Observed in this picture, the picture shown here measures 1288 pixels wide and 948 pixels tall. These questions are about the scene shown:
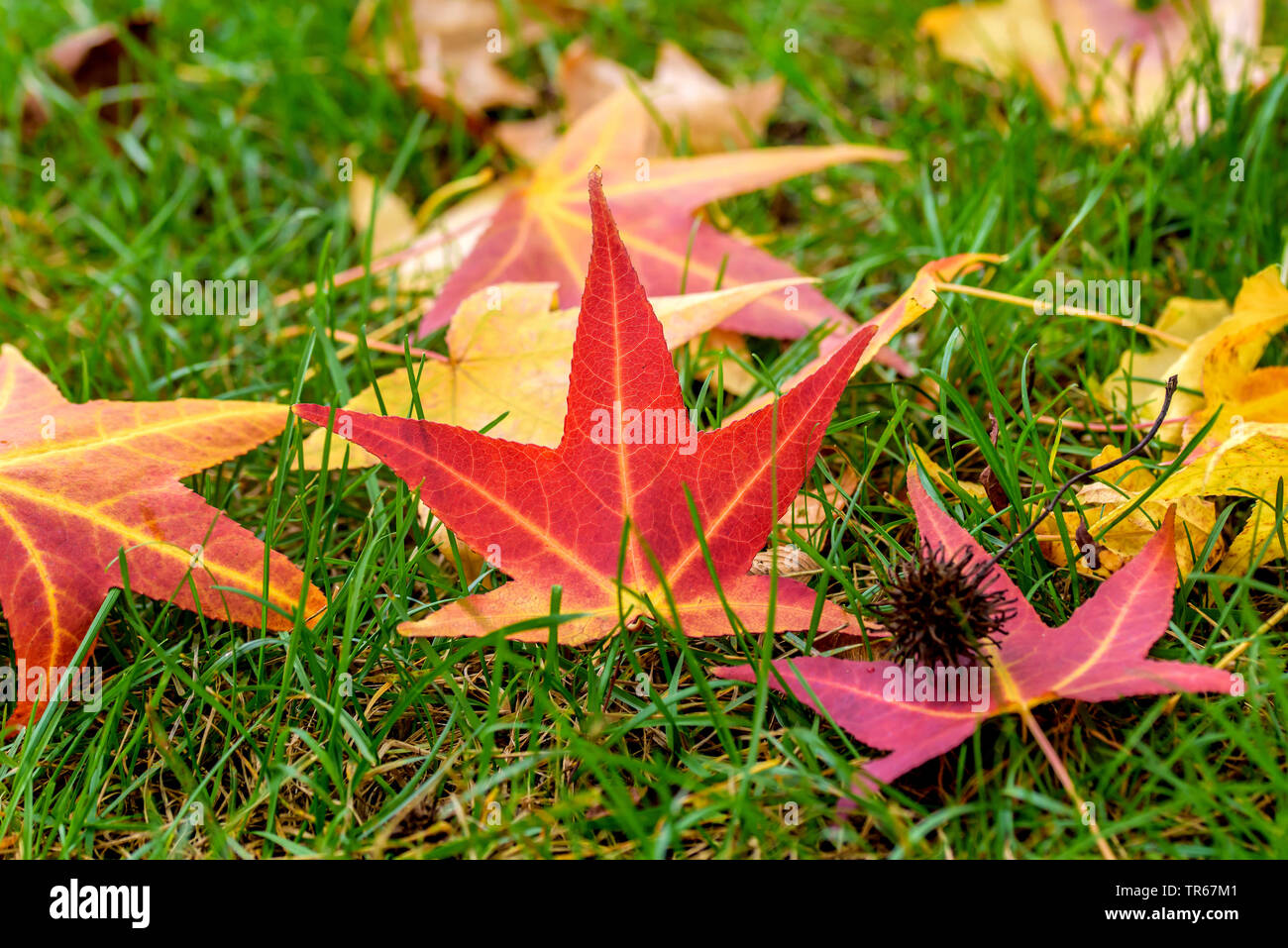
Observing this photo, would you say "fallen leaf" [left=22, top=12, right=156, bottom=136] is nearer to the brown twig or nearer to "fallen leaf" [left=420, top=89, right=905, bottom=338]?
"fallen leaf" [left=420, top=89, right=905, bottom=338]

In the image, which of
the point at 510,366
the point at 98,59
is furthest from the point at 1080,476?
the point at 98,59

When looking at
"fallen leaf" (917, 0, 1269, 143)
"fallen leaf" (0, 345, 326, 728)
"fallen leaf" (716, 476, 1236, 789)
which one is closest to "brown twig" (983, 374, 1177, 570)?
"fallen leaf" (716, 476, 1236, 789)

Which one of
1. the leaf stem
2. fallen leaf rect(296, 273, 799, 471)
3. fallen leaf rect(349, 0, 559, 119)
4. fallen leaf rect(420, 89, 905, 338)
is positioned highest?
fallen leaf rect(349, 0, 559, 119)

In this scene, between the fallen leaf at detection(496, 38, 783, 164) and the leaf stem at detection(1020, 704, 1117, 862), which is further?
the fallen leaf at detection(496, 38, 783, 164)

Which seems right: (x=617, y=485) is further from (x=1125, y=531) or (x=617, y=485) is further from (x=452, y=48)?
(x=452, y=48)

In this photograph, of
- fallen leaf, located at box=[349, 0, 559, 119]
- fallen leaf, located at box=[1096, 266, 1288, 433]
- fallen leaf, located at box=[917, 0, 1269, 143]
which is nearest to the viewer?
fallen leaf, located at box=[1096, 266, 1288, 433]

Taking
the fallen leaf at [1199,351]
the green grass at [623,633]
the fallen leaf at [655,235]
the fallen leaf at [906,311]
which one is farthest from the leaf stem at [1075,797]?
the fallen leaf at [655,235]
